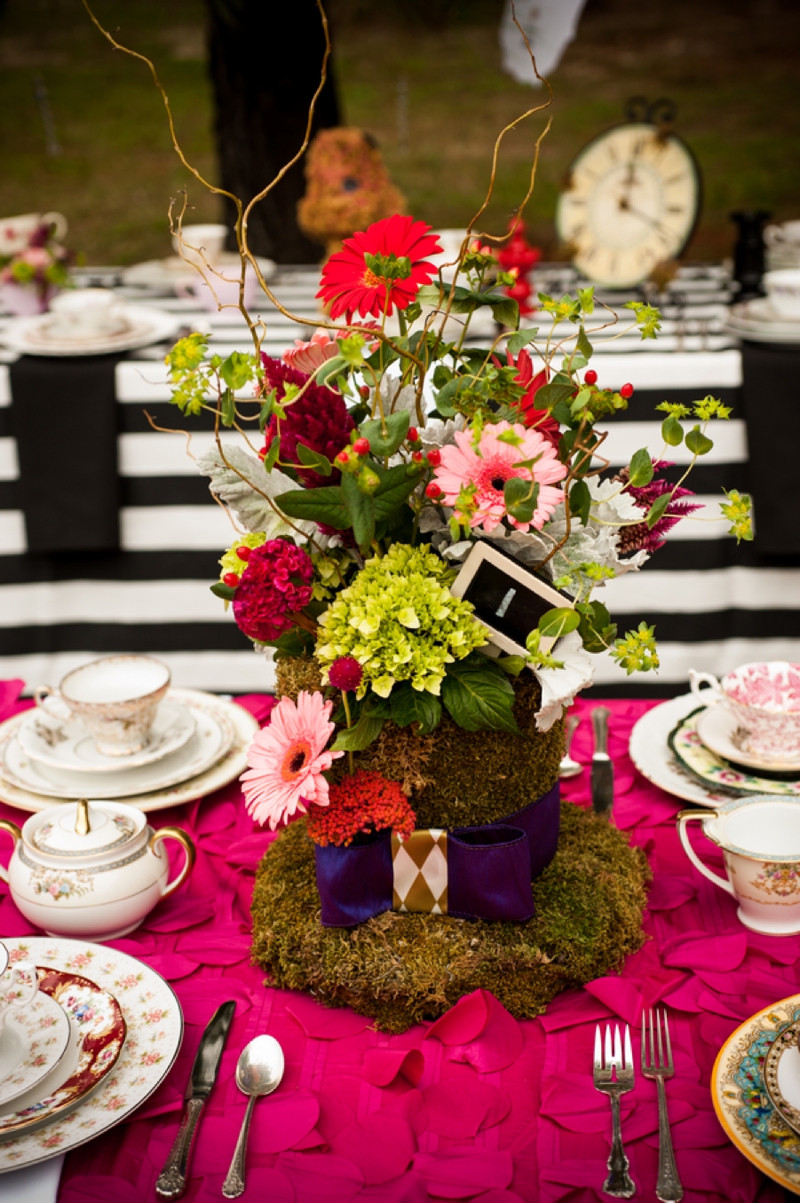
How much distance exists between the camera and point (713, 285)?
229 cm

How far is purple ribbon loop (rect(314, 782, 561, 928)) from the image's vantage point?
2.60ft

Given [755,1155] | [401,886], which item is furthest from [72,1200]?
[755,1155]

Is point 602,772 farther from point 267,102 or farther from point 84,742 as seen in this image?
point 267,102

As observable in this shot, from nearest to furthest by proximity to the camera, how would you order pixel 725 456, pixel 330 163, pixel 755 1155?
pixel 755 1155 < pixel 725 456 < pixel 330 163

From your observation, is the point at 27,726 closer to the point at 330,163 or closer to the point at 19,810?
the point at 19,810

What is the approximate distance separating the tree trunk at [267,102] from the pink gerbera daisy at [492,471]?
2.48 m

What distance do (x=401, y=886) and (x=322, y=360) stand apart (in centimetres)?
40

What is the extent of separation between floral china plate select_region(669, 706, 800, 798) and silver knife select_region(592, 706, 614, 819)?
0.22 ft

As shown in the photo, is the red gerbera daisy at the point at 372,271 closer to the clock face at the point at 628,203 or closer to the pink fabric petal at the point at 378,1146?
the pink fabric petal at the point at 378,1146

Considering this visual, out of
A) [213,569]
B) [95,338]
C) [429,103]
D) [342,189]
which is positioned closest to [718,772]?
[213,569]

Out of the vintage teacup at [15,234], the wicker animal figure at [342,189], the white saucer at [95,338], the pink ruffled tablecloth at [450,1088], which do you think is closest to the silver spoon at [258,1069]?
the pink ruffled tablecloth at [450,1088]

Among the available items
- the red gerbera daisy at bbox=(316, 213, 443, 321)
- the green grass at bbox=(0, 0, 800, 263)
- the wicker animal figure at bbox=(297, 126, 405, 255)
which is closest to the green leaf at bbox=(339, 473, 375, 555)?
the red gerbera daisy at bbox=(316, 213, 443, 321)

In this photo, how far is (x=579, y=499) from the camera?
0.75 metres

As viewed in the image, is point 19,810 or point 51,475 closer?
point 19,810
